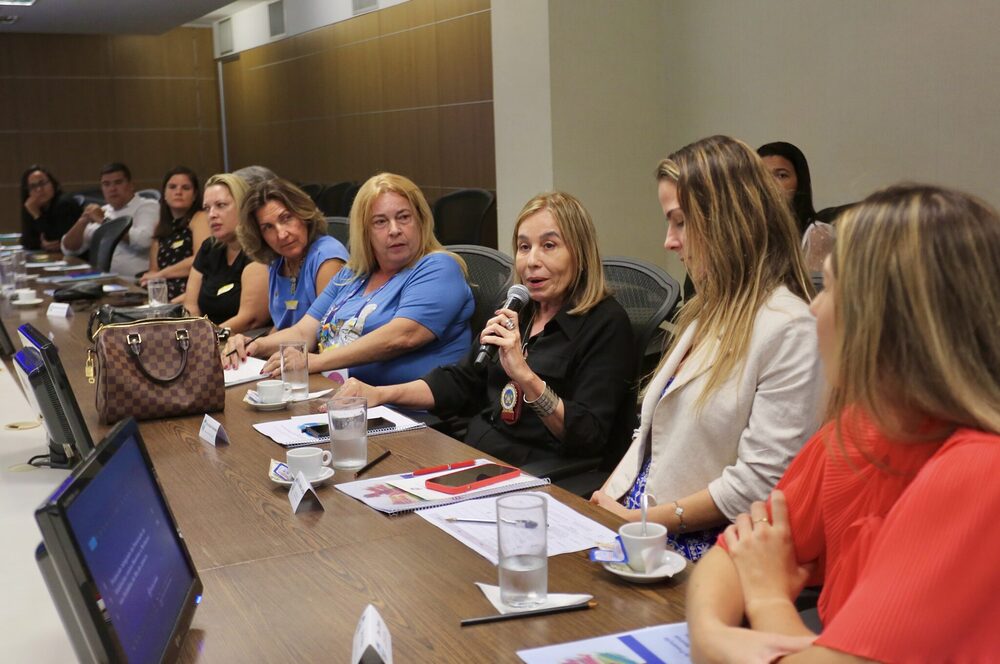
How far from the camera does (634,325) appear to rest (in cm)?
249

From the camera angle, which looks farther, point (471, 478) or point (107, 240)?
point (107, 240)

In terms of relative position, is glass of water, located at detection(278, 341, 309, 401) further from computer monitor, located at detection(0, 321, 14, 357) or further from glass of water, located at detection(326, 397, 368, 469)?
computer monitor, located at detection(0, 321, 14, 357)

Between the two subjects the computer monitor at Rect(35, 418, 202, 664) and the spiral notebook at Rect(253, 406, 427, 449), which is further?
the spiral notebook at Rect(253, 406, 427, 449)

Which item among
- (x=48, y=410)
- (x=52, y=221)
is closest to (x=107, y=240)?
(x=52, y=221)

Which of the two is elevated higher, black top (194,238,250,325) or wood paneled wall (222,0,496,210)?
wood paneled wall (222,0,496,210)

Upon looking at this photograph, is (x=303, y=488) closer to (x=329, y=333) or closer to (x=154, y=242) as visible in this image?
(x=329, y=333)

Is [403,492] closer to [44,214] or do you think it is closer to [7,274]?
[7,274]

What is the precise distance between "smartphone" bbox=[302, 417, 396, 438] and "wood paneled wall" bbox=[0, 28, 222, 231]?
457 inches

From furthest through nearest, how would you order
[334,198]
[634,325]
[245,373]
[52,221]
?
1. [334,198]
2. [52,221]
3. [245,373]
4. [634,325]

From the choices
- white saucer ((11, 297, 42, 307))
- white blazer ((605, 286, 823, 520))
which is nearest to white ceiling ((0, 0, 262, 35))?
white saucer ((11, 297, 42, 307))

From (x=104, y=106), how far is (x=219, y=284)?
9.49 meters

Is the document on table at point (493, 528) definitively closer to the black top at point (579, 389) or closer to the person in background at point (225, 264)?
the black top at point (579, 389)

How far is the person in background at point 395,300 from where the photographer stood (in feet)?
10.2

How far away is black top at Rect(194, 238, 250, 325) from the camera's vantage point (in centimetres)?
455
